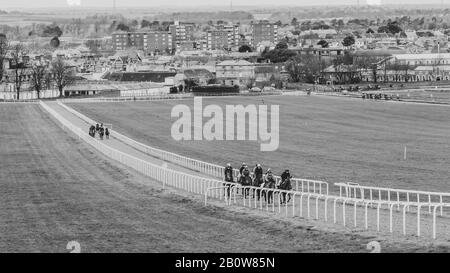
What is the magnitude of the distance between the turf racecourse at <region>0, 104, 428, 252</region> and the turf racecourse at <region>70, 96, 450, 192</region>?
26.0 ft

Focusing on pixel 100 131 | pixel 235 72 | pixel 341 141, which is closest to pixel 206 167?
pixel 100 131

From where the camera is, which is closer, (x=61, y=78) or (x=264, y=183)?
(x=264, y=183)

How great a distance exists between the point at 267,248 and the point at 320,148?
34.5 m

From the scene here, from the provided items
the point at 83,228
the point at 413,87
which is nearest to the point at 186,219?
the point at 83,228

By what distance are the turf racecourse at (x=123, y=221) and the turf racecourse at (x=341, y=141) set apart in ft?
26.0

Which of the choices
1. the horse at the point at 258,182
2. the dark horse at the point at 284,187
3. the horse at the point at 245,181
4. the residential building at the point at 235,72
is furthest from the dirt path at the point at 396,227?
the residential building at the point at 235,72

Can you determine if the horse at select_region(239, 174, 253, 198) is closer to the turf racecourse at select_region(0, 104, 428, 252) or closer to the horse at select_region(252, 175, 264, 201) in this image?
the horse at select_region(252, 175, 264, 201)

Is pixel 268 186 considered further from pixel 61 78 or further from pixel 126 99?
pixel 61 78

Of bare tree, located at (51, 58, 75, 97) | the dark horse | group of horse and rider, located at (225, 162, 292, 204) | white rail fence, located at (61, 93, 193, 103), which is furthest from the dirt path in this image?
bare tree, located at (51, 58, 75, 97)

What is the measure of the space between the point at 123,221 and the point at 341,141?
34.9 m

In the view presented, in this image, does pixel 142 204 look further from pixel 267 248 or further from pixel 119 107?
pixel 119 107

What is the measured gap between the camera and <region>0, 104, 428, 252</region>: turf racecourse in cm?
2331

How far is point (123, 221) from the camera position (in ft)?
90.8

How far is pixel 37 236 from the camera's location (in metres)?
25.2
